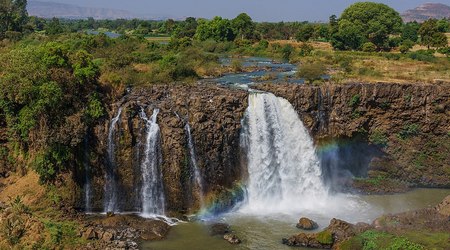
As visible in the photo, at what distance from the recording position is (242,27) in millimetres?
72250

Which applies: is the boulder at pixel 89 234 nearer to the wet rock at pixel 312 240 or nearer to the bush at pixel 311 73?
the wet rock at pixel 312 240

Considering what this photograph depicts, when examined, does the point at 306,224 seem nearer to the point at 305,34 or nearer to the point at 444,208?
the point at 444,208

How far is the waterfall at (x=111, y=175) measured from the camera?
2562cm

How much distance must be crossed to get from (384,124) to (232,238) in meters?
13.3

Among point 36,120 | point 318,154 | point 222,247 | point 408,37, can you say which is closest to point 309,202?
point 318,154

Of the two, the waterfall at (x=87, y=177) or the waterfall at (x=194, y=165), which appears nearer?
the waterfall at (x=87, y=177)

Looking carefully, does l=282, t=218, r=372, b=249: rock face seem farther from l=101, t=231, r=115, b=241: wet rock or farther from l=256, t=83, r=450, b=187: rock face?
l=256, t=83, r=450, b=187: rock face

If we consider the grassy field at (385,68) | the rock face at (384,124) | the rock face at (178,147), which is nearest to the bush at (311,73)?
the grassy field at (385,68)

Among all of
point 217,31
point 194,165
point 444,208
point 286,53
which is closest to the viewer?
point 444,208

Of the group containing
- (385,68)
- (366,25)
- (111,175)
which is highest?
(366,25)

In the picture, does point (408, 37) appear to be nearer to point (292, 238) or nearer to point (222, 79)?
point (222, 79)

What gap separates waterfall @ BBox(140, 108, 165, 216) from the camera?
25688 mm

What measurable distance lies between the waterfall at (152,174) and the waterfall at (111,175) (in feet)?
4.88

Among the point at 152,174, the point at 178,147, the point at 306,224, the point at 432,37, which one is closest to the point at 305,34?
the point at 432,37
